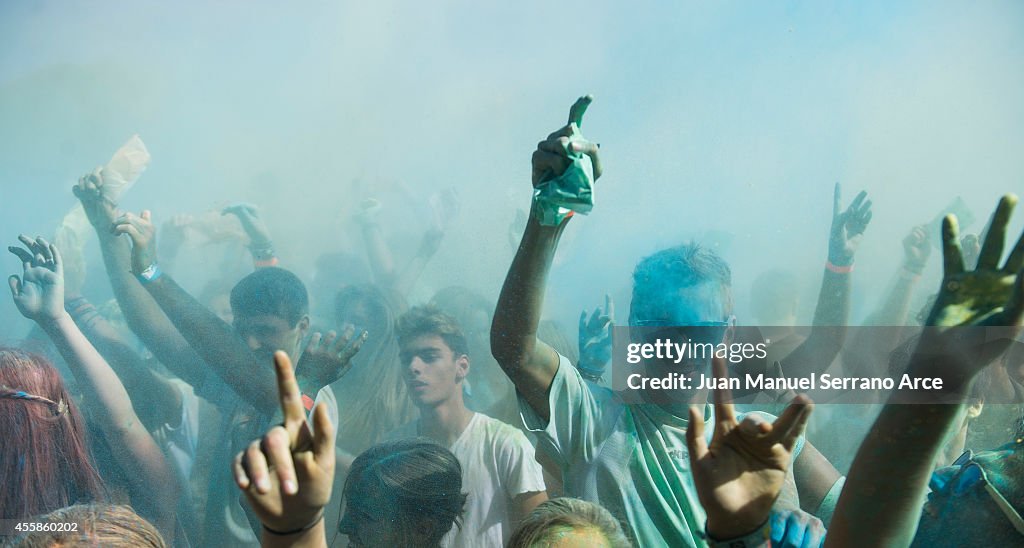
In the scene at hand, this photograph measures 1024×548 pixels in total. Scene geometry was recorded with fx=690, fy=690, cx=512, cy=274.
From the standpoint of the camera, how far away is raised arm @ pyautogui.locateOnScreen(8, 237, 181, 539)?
2.04 m

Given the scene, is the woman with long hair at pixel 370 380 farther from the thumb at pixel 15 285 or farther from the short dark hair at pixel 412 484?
the thumb at pixel 15 285

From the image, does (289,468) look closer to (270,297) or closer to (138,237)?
(270,297)

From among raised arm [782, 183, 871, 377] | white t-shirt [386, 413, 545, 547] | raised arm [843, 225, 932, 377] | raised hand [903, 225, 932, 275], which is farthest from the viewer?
raised hand [903, 225, 932, 275]

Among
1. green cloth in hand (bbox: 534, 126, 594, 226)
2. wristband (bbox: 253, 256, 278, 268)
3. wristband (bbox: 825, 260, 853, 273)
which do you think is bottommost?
wristband (bbox: 253, 256, 278, 268)

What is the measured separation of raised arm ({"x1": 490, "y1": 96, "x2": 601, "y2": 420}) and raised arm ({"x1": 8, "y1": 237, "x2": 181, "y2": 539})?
1.26 m

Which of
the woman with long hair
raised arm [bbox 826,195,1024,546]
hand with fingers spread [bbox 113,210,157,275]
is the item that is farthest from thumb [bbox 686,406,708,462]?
hand with fingers spread [bbox 113,210,157,275]

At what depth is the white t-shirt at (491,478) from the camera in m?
1.94

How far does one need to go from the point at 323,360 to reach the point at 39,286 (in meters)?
1.02

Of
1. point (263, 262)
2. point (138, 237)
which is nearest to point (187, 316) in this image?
point (138, 237)

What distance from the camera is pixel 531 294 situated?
56.8 inches

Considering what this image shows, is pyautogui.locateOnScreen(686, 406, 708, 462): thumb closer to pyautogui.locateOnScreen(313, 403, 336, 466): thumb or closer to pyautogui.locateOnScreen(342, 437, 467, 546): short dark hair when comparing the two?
pyautogui.locateOnScreen(313, 403, 336, 466): thumb

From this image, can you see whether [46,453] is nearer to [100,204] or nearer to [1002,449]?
[100,204]

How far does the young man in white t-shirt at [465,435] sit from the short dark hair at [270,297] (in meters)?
0.41

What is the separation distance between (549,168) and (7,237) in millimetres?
4521
